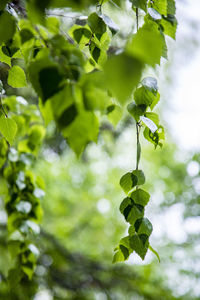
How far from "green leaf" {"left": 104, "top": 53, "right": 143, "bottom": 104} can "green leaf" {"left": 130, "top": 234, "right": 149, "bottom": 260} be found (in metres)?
0.32

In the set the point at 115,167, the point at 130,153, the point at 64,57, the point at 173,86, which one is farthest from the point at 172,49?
the point at 64,57

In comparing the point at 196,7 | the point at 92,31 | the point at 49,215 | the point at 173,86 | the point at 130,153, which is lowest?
the point at 92,31

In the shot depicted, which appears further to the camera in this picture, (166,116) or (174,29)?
(166,116)

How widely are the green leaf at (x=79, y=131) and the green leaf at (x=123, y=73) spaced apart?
7cm

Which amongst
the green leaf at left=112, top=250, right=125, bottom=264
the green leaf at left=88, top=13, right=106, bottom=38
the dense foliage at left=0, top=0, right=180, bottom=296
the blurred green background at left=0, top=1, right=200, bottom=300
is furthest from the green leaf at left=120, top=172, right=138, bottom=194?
the blurred green background at left=0, top=1, right=200, bottom=300

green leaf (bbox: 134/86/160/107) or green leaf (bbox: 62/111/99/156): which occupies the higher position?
green leaf (bbox: 134/86/160/107)

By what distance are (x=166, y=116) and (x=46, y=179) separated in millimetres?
1291

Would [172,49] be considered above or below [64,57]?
above

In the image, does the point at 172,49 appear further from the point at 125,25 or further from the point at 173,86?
the point at 125,25

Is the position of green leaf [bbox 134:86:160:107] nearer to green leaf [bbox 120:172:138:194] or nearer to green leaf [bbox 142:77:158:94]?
green leaf [bbox 142:77:158:94]

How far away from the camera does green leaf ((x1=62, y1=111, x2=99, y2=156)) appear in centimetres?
31

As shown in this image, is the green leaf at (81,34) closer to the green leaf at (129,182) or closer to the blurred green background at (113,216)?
the green leaf at (129,182)

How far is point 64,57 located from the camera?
1.13ft

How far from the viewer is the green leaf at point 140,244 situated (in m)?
0.50
